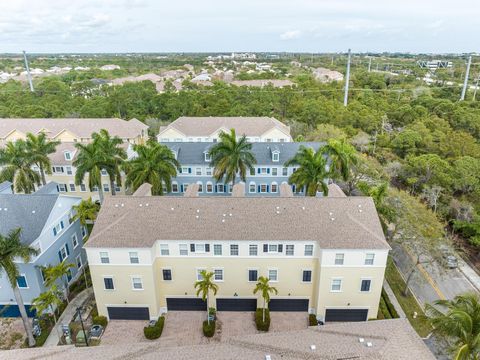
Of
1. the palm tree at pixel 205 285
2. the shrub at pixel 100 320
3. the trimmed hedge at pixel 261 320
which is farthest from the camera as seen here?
the shrub at pixel 100 320

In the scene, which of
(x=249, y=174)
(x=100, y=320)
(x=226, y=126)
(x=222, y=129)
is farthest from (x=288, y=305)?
(x=226, y=126)

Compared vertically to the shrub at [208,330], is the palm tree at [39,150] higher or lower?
higher

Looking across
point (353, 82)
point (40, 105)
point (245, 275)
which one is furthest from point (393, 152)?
point (40, 105)

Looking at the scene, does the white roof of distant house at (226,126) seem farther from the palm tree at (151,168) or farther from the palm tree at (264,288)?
the palm tree at (264,288)

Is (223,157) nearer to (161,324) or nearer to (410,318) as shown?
(161,324)

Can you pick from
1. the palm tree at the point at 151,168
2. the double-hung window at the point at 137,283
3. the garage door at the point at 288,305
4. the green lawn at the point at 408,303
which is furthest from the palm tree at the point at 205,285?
the green lawn at the point at 408,303

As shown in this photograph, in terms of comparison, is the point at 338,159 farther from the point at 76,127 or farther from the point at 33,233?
the point at 76,127
